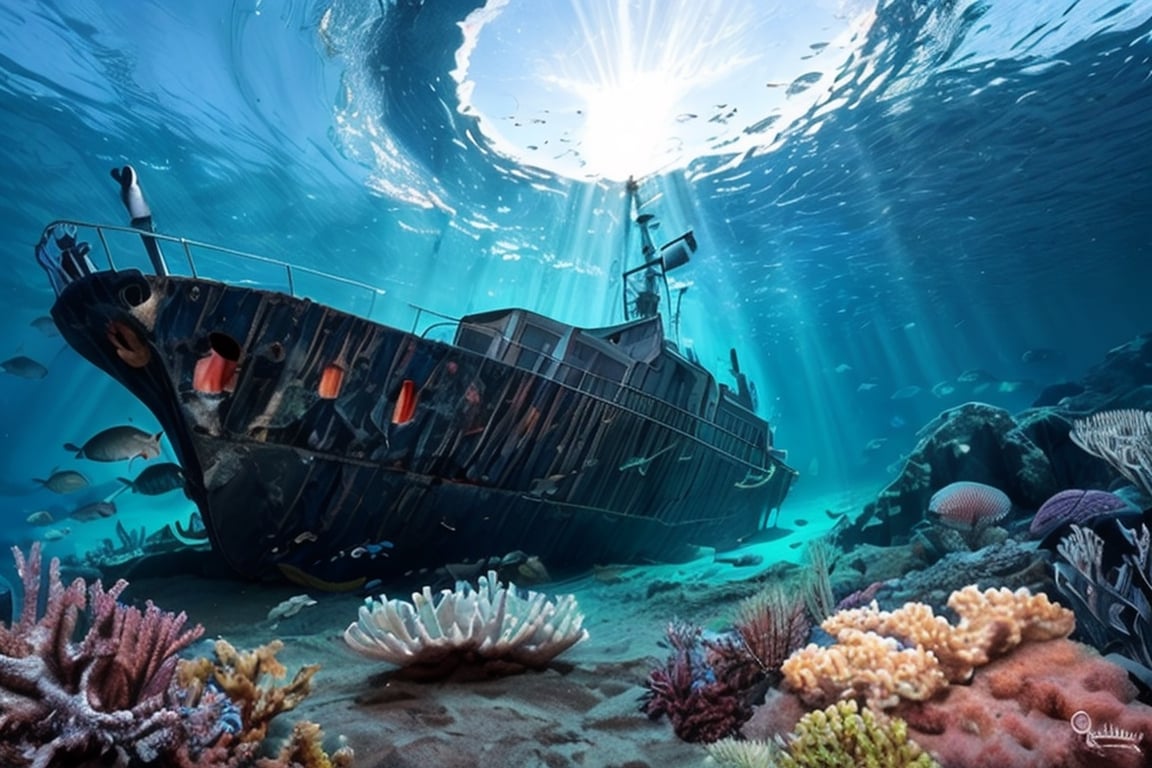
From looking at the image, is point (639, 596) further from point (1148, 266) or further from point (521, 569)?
point (1148, 266)

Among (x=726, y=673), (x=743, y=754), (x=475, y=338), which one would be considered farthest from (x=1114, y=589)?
(x=475, y=338)

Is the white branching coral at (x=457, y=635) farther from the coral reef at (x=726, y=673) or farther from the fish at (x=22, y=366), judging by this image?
the fish at (x=22, y=366)

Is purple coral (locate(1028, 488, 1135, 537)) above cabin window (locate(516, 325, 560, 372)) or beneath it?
beneath

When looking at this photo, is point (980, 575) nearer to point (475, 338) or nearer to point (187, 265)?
point (475, 338)

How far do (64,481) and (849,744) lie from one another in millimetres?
12803

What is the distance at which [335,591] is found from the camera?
7605 mm

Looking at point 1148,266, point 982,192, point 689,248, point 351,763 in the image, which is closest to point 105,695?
point 351,763

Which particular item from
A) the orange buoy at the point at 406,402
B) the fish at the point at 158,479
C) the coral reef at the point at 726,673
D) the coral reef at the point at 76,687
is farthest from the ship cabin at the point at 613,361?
the coral reef at the point at 76,687

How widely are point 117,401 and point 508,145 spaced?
192 ft

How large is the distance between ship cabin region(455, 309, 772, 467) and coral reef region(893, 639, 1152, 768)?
268 inches

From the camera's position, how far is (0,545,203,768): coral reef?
1930mm

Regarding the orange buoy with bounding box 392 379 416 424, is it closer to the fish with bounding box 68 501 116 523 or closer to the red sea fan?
the red sea fan

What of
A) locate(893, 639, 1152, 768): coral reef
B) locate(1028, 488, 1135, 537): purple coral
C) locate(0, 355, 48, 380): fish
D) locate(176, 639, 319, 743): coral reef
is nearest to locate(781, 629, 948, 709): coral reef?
locate(893, 639, 1152, 768): coral reef

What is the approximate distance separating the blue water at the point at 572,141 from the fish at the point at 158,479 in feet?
39.0
